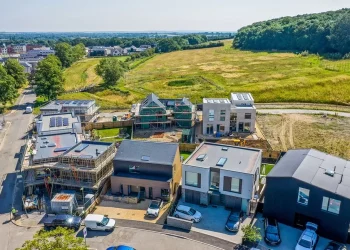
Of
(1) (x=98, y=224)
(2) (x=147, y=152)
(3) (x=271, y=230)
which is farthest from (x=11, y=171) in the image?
(3) (x=271, y=230)

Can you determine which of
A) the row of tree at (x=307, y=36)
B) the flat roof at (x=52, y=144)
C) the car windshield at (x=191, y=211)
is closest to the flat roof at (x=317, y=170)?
the car windshield at (x=191, y=211)

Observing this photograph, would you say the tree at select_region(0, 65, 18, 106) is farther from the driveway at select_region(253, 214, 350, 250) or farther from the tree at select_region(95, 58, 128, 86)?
the driveway at select_region(253, 214, 350, 250)

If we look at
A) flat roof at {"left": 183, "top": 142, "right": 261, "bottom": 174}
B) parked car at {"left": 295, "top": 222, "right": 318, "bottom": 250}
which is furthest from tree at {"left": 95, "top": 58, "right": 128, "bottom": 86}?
parked car at {"left": 295, "top": 222, "right": 318, "bottom": 250}

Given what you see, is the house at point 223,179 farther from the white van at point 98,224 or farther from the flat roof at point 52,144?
the flat roof at point 52,144

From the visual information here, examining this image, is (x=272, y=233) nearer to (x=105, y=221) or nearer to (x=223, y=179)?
(x=223, y=179)

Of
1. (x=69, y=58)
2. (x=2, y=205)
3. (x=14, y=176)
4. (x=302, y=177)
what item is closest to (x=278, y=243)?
(x=302, y=177)

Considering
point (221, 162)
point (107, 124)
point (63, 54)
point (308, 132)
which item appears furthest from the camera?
point (63, 54)

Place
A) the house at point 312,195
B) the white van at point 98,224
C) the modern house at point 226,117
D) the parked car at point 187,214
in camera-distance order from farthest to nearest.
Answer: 1. the modern house at point 226,117
2. the parked car at point 187,214
3. the white van at point 98,224
4. the house at point 312,195
